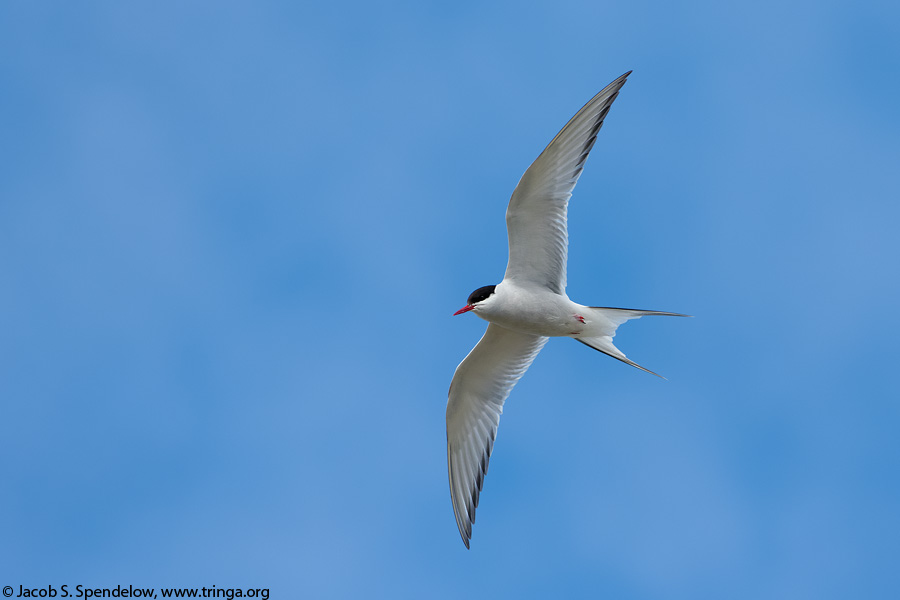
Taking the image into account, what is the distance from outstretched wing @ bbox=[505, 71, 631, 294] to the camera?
840 centimetres

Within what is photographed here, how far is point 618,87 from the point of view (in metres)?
8.33

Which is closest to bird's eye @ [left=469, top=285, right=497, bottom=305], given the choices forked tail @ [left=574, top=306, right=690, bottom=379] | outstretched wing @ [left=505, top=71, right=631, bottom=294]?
outstretched wing @ [left=505, top=71, right=631, bottom=294]

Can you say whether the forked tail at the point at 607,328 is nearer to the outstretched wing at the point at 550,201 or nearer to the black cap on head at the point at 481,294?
the outstretched wing at the point at 550,201

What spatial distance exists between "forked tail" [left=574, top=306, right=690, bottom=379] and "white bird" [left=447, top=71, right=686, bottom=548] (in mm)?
10

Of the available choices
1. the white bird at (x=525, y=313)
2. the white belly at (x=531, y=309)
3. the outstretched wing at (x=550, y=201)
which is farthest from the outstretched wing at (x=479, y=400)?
the outstretched wing at (x=550, y=201)

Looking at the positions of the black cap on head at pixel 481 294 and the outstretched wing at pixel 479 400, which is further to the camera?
the outstretched wing at pixel 479 400

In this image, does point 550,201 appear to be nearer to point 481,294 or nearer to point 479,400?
point 481,294

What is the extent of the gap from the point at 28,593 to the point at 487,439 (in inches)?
198

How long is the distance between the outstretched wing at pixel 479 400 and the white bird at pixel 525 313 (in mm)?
11

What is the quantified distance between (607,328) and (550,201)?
1521 millimetres

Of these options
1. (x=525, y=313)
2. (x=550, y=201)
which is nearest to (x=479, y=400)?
(x=525, y=313)

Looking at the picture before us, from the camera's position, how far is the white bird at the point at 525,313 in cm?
852

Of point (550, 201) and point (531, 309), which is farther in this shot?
point (531, 309)

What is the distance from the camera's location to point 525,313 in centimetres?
907
